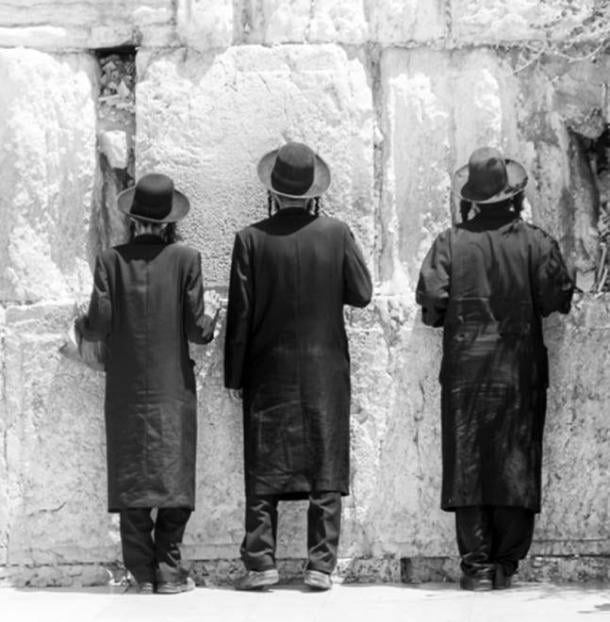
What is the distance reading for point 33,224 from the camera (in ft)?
37.0

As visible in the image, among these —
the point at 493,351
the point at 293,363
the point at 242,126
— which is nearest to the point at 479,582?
the point at 493,351

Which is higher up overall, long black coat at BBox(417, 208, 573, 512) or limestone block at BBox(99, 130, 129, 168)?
limestone block at BBox(99, 130, 129, 168)

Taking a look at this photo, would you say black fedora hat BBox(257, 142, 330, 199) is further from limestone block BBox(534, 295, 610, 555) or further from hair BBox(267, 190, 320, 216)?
limestone block BBox(534, 295, 610, 555)

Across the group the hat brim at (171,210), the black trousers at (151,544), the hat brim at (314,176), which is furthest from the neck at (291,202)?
the black trousers at (151,544)

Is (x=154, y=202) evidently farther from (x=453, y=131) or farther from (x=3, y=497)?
(x=3, y=497)

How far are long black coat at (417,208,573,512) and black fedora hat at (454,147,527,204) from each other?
14 centimetres

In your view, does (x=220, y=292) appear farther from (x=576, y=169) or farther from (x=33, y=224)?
(x=576, y=169)

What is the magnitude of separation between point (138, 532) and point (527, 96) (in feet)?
8.84

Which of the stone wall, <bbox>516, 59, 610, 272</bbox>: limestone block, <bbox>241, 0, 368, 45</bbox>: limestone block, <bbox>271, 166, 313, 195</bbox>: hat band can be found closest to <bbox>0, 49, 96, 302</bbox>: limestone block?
the stone wall

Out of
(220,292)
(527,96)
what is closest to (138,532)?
(220,292)

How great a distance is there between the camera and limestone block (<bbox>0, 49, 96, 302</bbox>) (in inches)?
442

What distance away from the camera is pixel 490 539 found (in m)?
10.9

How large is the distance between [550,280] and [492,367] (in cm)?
47

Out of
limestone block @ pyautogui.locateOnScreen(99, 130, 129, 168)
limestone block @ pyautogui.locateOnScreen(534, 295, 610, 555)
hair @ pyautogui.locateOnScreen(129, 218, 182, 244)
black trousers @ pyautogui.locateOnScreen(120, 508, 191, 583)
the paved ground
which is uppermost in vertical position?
limestone block @ pyautogui.locateOnScreen(99, 130, 129, 168)
